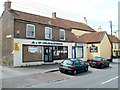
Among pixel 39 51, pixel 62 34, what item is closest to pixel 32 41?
pixel 39 51

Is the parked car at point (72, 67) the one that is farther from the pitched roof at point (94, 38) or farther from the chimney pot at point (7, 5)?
the pitched roof at point (94, 38)

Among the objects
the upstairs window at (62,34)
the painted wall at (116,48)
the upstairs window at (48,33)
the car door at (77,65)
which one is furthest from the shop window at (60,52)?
the painted wall at (116,48)

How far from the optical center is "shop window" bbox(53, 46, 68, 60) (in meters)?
29.2

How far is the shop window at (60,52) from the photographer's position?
29.2 metres

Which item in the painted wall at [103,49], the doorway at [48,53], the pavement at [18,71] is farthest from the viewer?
the painted wall at [103,49]

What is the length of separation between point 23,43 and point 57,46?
22.2 ft

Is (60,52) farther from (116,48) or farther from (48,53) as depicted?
(116,48)

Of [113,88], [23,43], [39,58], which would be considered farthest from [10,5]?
[113,88]

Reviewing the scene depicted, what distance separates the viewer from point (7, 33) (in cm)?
2516

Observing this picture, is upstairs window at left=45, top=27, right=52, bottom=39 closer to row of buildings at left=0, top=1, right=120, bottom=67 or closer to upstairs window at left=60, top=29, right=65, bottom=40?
row of buildings at left=0, top=1, right=120, bottom=67

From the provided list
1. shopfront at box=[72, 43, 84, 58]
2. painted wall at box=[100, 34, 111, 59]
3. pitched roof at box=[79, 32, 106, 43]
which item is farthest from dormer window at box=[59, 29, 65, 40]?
painted wall at box=[100, 34, 111, 59]

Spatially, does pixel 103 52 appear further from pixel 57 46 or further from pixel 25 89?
pixel 25 89

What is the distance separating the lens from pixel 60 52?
98.8ft

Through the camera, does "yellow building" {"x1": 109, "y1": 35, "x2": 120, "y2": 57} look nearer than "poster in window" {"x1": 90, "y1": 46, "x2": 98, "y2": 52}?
No
